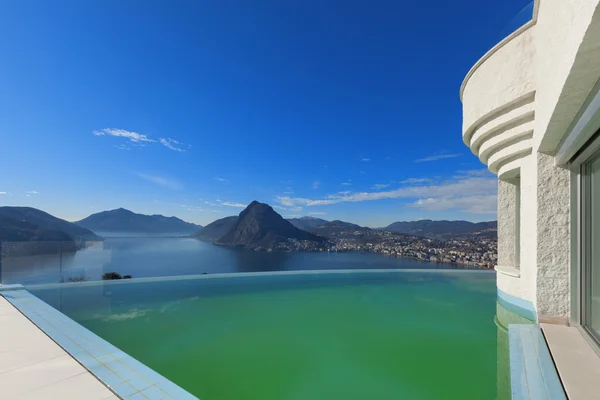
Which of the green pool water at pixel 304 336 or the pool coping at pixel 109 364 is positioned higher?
the pool coping at pixel 109 364

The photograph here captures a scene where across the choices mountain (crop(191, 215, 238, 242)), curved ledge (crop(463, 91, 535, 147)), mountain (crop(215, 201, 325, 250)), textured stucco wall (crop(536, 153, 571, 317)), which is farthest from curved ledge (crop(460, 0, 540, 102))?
mountain (crop(191, 215, 238, 242))

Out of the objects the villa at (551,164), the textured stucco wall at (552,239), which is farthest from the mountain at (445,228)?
the textured stucco wall at (552,239)

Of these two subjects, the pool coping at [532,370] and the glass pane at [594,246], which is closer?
the pool coping at [532,370]

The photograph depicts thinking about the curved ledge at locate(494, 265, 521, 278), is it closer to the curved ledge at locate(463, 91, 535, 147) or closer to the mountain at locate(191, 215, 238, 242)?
the curved ledge at locate(463, 91, 535, 147)

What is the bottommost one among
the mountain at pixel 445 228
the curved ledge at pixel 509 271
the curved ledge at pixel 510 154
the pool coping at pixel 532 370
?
the pool coping at pixel 532 370

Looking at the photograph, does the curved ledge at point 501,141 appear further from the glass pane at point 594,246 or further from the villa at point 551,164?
the glass pane at point 594,246

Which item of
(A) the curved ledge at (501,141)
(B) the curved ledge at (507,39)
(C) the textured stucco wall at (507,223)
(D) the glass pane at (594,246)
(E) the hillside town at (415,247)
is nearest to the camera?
(D) the glass pane at (594,246)

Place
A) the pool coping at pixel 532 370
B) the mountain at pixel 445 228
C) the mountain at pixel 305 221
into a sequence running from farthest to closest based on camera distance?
the mountain at pixel 305 221 → the mountain at pixel 445 228 → the pool coping at pixel 532 370
